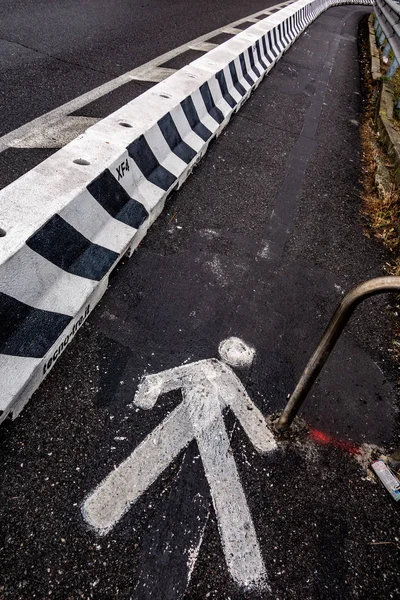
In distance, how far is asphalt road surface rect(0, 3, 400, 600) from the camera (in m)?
1.65

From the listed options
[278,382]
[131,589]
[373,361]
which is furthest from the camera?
[373,361]

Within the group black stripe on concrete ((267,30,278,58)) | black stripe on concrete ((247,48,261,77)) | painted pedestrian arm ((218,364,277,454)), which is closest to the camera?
painted pedestrian arm ((218,364,277,454))

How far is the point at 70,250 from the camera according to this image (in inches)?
96.0

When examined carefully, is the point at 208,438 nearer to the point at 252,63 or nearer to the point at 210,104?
the point at 210,104

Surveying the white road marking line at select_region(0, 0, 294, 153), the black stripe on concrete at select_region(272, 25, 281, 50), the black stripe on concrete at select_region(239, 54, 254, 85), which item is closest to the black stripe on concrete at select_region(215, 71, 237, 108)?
the black stripe on concrete at select_region(239, 54, 254, 85)

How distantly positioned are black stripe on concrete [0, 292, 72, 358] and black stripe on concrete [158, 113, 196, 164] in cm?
216

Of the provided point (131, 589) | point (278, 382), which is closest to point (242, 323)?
point (278, 382)

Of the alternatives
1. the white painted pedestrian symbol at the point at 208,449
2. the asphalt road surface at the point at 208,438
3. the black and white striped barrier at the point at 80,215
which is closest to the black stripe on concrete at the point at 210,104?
the black and white striped barrier at the point at 80,215

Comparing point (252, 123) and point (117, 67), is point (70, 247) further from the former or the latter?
point (117, 67)

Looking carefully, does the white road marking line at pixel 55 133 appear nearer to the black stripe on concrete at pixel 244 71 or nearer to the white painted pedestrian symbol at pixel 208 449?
the white painted pedestrian symbol at pixel 208 449

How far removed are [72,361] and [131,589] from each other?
1081mm

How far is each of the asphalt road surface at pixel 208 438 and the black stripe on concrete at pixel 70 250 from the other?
201 millimetres

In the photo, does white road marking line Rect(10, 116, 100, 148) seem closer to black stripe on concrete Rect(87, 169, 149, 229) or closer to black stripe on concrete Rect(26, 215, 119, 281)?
black stripe on concrete Rect(87, 169, 149, 229)

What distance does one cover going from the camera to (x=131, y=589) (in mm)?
1567
